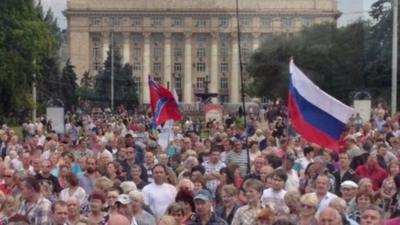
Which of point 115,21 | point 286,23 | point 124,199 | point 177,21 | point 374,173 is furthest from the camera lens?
point 177,21

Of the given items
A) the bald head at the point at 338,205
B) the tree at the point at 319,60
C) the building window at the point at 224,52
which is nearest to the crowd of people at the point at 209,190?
the bald head at the point at 338,205

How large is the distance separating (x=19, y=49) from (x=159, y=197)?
120 feet

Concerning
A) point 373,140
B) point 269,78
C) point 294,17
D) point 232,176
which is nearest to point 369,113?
point 373,140

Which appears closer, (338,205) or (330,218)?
(330,218)

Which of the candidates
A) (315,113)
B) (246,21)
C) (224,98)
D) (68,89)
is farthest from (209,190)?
(224,98)

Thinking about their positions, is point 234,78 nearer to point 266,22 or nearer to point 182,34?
point 182,34

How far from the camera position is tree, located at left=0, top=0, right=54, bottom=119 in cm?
4700

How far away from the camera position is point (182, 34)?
390ft

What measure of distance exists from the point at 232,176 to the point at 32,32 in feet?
116

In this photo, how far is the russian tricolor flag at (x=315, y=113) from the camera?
14070mm

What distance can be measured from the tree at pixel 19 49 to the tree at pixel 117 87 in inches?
1350

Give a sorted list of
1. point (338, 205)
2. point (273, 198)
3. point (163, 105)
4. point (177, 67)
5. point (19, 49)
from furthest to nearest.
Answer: point (177, 67) < point (19, 49) < point (163, 105) < point (273, 198) < point (338, 205)

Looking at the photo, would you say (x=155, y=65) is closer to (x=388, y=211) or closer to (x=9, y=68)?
(x=9, y=68)

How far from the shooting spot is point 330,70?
67438mm
